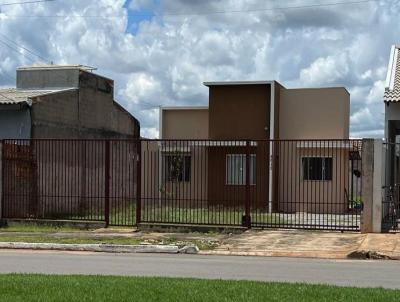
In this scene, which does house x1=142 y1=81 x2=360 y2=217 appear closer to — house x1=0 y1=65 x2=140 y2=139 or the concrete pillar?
house x1=0 y1=65 x2=140 y2=139

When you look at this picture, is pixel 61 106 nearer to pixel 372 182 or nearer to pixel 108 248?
pixel 108 248

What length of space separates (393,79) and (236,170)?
8036mm

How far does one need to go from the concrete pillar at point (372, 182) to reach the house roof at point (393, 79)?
15.9 feet

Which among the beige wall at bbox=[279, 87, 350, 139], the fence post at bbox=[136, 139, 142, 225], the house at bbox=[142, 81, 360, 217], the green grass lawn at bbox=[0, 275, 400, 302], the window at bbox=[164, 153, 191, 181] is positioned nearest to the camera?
the green grass lawn at bbox=[0, 275, 400, 302]

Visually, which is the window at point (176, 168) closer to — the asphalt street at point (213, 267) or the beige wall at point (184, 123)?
the beige wall at point (184, 123)

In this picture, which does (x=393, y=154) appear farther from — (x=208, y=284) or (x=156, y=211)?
(x=208, y=284)

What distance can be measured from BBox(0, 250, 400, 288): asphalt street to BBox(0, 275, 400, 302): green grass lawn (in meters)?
1.58

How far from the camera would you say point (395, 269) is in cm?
1225

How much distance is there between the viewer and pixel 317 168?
27.8 metres

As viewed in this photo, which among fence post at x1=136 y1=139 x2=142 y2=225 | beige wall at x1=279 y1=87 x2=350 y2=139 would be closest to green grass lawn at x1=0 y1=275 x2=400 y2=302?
fence post at x1=136 y1=139 x2=142 y2=225

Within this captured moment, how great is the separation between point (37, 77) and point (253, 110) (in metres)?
9.53

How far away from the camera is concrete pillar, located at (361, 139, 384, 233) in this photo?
17750 mm

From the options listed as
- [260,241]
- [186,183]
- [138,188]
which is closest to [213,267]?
[260,241]

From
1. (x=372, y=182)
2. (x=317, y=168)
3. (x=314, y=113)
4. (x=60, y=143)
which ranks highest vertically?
(x=314, y=113)
